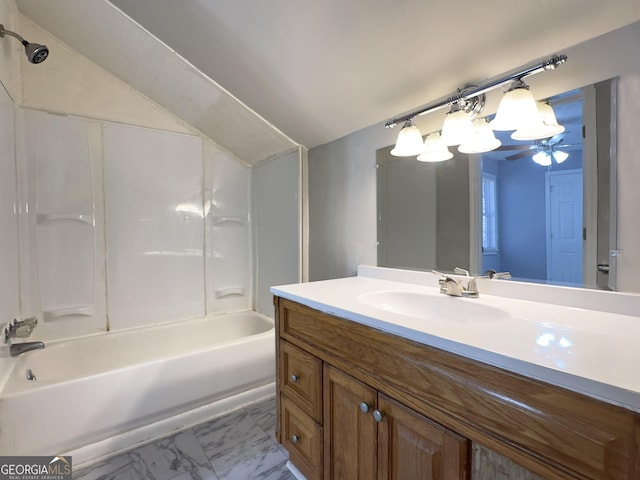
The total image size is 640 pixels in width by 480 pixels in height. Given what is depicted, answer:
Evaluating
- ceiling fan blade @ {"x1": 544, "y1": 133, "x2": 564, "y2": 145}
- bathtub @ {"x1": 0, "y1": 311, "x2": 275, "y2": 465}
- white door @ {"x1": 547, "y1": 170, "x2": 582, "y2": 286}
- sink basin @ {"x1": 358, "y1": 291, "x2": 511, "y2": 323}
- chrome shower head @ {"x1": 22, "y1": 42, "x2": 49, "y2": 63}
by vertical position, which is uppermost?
chrome shower head @ {"x1": 22, "y1": 42, "x2": 49, "y2": 63}

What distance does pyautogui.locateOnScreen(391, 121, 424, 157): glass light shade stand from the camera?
134cm

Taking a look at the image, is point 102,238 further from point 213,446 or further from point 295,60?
point 295,60

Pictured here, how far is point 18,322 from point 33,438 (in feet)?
2.04

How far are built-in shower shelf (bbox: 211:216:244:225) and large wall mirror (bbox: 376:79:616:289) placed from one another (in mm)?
1619

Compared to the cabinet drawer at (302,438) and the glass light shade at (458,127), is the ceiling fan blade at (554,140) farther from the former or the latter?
the cabinet drawer at (302,438)

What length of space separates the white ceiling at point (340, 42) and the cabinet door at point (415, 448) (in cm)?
120

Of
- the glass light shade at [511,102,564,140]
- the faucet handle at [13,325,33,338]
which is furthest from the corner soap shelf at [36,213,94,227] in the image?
the glass light shade at [511,102,564,140]

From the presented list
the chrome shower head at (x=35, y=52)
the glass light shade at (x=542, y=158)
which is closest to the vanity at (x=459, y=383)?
the glass light shade at (x=542, y=158)

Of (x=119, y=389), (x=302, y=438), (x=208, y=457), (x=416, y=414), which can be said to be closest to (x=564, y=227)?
(x=416, y=414)

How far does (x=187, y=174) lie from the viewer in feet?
7.96

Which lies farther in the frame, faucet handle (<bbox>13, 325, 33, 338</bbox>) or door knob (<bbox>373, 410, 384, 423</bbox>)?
faucet handle (<bbox>13, 325, 33, 338</bbox>)

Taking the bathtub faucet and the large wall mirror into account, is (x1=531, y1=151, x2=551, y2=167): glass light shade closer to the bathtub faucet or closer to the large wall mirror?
the large wall mirror

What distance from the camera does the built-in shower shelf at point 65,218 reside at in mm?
1897

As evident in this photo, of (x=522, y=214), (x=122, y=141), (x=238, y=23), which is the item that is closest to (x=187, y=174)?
(x=122, y=141)
